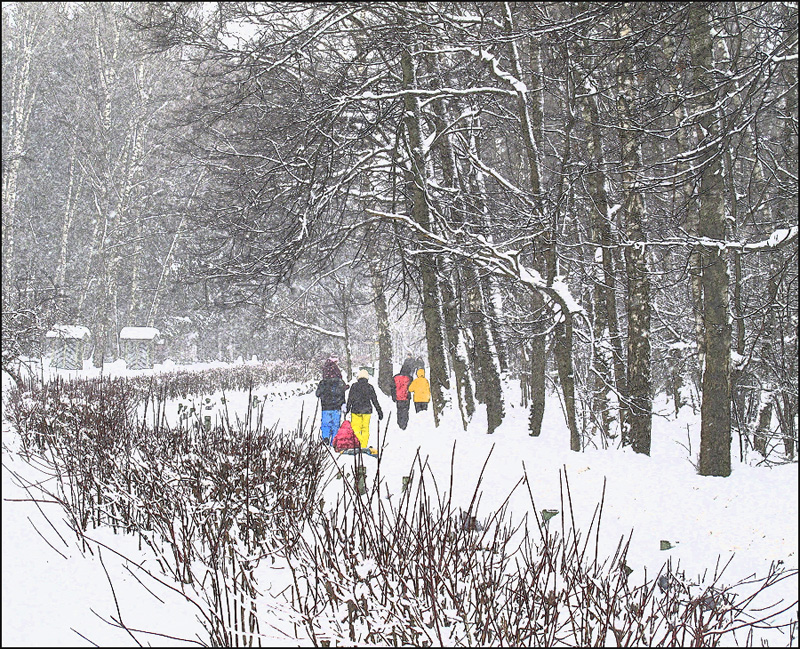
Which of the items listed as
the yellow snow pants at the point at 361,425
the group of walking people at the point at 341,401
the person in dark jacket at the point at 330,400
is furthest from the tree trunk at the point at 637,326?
the person in dark jacket at the point at 330,400

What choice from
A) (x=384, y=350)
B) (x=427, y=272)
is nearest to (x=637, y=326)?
(x=427, y=272)

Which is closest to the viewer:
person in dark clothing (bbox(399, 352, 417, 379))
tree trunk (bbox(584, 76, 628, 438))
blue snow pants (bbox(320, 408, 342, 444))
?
tree trunk (bbox(584, 76, 628, 438))

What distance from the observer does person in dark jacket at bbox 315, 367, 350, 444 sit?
927 cm

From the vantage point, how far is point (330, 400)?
9.30m

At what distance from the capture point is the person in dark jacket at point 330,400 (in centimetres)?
927

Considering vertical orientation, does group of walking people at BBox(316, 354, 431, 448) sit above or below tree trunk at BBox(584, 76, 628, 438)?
below

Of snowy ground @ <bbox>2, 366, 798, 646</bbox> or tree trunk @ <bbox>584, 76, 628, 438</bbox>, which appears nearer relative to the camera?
snowy ground @ <bbox>2, 366, 798, 646</bbox>

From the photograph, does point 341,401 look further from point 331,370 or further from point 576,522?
point 576,522

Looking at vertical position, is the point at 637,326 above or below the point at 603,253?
below

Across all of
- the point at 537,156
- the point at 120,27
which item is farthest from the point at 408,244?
the point at 120,27

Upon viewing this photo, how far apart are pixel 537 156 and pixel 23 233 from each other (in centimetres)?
3128

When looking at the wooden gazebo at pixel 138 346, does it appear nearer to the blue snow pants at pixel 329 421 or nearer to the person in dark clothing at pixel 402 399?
the person in dark clothing at pixel 402 399

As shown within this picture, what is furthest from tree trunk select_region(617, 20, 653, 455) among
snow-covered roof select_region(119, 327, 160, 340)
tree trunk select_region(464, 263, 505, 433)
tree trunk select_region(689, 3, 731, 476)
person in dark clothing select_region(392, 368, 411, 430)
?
snow-covered roof select_region(119, 327, 160, 340)

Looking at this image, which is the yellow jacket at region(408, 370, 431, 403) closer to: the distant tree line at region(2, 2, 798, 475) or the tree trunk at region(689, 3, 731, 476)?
the distant tree line at region(2, 2, 798, 475)
